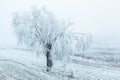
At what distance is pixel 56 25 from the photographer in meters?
30.3

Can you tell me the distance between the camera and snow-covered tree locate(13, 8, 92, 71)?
1165 inches

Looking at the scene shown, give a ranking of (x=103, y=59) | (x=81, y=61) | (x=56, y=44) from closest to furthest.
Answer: (x=56, y=44), (x=81, y=61), (x=103, y=59)

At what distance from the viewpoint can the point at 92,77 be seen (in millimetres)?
30656

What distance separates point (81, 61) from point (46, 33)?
20258 millimetres

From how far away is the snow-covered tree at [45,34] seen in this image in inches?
1165

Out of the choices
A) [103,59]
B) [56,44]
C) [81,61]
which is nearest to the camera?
[56,44]

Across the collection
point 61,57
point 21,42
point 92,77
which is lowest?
point 92,77

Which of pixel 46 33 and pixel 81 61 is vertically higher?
pixel 46 33

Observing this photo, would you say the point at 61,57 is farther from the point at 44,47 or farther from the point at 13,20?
the point at 13,20

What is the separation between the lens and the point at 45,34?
2980 cm

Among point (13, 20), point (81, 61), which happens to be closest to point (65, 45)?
point (13, 20)

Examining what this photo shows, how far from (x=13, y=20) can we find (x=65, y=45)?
819 centimetres

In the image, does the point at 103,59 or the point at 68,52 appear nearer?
the point at 68,52

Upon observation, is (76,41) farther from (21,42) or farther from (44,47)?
(21,42)
